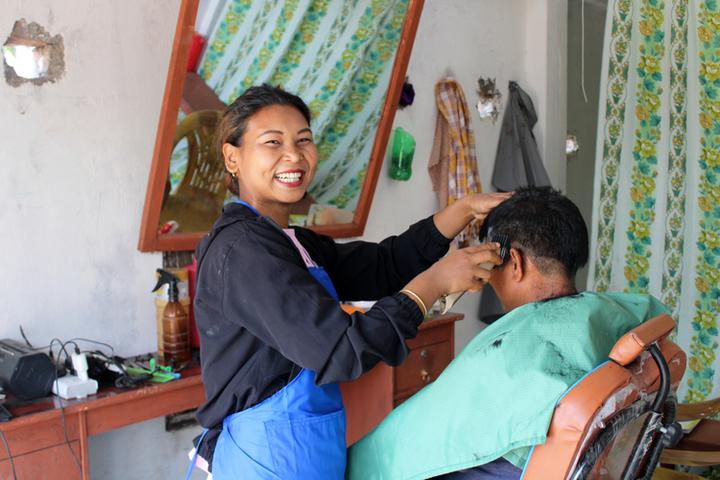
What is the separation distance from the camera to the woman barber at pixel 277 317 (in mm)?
1182

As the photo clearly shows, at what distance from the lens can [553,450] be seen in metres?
1.11

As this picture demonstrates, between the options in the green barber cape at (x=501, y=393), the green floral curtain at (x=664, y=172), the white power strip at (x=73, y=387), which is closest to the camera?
the green barber cape at (x=501, y=393)

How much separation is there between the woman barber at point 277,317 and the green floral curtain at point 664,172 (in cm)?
140

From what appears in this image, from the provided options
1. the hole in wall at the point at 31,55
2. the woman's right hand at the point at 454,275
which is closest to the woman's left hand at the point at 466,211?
the woman's right hand at the point at 454,275

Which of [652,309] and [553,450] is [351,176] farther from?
[553,450]

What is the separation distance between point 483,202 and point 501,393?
530 mm

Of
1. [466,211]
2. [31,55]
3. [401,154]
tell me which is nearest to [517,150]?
[401,154]

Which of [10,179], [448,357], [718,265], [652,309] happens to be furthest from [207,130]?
[718,265]

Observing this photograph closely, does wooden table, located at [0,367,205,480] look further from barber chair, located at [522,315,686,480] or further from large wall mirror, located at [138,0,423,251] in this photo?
barber chair, located at [522,315,686,480]

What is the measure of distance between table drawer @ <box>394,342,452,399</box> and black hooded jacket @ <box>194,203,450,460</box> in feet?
3.84

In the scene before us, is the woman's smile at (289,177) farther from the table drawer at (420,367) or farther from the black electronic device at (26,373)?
the table drawer at (420,367)

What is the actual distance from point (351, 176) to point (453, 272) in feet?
5.45

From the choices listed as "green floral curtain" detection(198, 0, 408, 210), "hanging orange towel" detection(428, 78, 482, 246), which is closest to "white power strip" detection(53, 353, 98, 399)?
"green floral curtain" detection(198, 0, 408, 210)

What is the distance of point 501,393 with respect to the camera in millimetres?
1248
